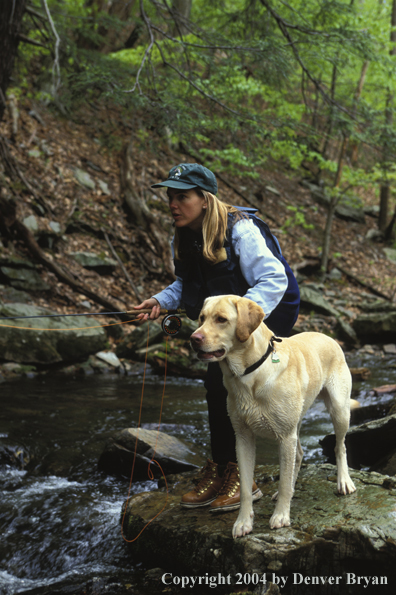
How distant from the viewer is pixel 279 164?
23.6 metres

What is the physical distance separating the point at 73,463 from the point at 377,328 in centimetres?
913

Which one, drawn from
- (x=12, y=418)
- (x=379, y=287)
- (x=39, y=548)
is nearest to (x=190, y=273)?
(x=39, y=548)

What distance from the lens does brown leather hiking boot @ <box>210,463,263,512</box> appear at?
328 centimetres

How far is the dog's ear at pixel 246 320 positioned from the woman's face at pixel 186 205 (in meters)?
0.98

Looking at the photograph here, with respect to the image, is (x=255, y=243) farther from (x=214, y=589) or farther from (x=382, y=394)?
(x=382, y=394)

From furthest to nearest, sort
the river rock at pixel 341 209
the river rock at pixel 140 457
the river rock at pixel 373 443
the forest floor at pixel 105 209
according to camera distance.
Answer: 1. the river rock at pixel 341 209
2. the forest floor at pixel 105 209
3. the river rock at pixel 140 457
4. the river rock at pixel 373 443

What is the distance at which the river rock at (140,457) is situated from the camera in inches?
189

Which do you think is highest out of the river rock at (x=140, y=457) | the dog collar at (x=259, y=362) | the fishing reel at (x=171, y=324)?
the dog collar at (x=259, y=362)

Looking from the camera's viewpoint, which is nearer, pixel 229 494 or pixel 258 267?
pixel 258 267

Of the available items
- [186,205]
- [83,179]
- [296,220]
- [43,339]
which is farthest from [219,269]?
[296,220]

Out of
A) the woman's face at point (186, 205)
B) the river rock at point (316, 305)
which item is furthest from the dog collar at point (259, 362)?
the river rock at point (316, 305)

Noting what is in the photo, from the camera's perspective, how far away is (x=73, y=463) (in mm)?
5121

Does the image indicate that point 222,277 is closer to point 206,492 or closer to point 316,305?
point 206,492

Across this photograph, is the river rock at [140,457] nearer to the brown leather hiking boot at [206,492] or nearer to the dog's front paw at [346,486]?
Result: the brown leather hiking boot at [206,492]
